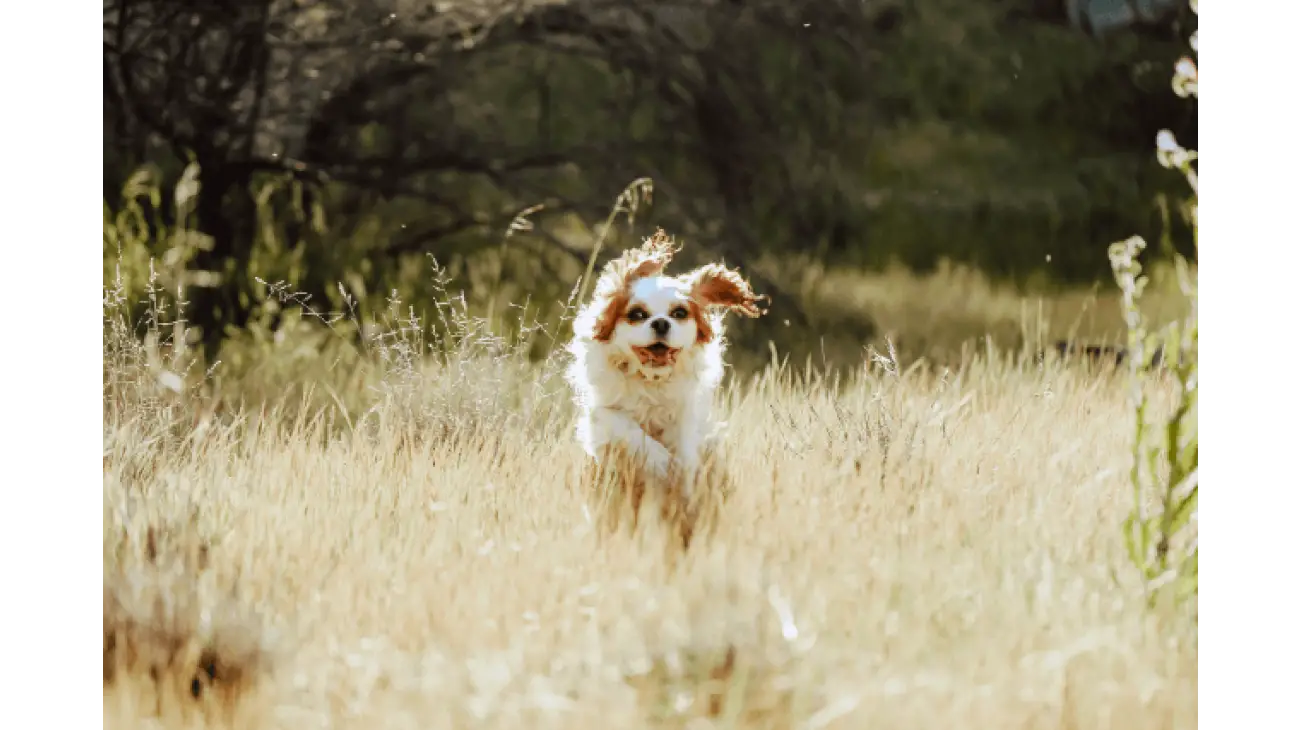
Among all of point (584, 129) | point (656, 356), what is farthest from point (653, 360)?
point (584, 129)

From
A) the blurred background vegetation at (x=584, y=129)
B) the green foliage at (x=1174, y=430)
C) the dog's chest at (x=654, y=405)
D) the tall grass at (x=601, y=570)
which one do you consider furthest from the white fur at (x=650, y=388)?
the blurred background vegetation at (x=584, y=129)

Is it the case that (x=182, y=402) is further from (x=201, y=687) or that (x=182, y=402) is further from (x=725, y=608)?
(x=725, y=608)

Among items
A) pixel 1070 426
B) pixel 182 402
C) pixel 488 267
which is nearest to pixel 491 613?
pixel 182 402

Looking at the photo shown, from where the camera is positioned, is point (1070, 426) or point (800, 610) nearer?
point (800, 610)

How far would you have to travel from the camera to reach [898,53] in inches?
223

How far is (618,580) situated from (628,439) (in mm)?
855

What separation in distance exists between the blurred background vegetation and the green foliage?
8.12ft

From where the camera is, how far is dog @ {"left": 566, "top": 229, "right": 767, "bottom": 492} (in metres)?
3.61

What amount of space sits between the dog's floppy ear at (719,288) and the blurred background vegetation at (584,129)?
5.06ft

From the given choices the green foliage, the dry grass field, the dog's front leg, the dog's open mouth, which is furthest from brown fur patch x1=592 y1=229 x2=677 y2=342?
the green foliage

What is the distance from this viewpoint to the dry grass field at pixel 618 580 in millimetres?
2416

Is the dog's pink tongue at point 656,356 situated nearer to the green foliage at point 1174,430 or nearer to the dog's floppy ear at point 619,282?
the dog's floppy ear at point 619,282

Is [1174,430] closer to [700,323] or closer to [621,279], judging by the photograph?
[700,323]
